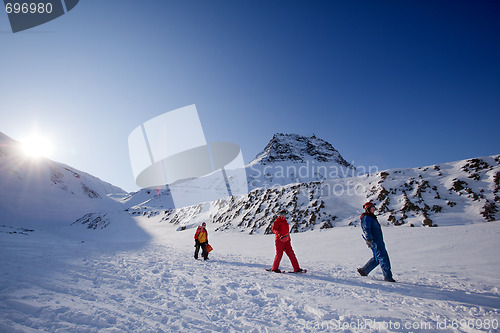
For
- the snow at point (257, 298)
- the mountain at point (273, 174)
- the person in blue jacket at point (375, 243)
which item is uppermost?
the mountain at point (273, 174)

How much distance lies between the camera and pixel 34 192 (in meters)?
43.1

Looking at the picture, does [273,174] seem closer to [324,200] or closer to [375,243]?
[324,200]

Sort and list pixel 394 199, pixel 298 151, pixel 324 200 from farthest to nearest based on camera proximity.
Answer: pixel 298 151, pixel 324 200, pixel 394 199

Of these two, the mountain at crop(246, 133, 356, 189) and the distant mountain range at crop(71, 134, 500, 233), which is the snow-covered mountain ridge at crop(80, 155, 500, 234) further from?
the mountain at crop(246, 133, 356, 189)

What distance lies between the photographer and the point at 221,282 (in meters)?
5.18

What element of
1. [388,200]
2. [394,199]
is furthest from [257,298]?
[394,199]

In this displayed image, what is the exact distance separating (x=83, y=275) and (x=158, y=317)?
3747mm

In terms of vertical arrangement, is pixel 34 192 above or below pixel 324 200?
above

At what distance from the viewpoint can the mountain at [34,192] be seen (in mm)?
36875

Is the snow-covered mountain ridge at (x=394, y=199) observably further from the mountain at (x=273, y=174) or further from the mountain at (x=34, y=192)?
the mountain at (x=34, y=192)

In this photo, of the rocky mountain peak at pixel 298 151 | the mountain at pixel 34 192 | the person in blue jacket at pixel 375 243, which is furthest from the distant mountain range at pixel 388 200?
the mountain at pixel 34 192

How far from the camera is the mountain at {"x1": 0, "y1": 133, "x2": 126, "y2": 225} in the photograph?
3688cm

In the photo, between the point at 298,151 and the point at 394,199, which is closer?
the point at 394,199

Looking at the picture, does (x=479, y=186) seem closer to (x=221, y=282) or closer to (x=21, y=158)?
(x=221, y=282)
